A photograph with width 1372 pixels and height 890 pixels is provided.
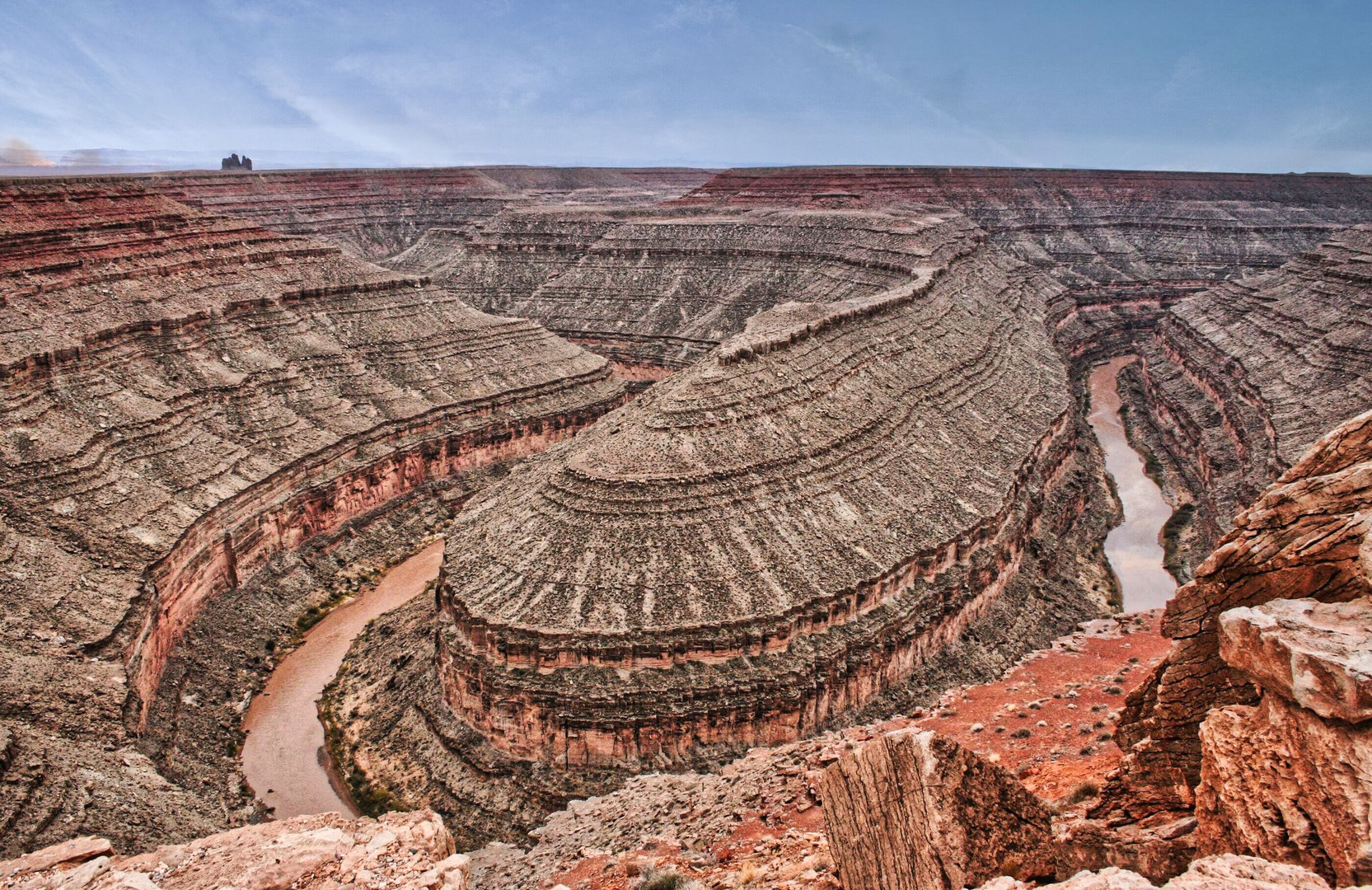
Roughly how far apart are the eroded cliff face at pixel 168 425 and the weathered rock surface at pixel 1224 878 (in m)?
21.0

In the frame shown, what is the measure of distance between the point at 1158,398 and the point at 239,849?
72820mm

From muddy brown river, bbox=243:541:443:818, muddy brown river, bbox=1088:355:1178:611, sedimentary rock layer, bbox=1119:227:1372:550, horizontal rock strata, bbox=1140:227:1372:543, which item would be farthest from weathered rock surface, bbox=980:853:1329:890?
sedimentary rock layer, bbox=1119:227:1372:550

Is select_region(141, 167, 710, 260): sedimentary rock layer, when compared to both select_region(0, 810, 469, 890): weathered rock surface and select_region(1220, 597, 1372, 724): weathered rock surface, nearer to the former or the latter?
select_region(0, 810, 469, 890): weathered rock surface

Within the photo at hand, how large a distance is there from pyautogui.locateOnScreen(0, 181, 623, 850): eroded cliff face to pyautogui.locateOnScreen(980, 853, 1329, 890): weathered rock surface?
2097 centimetres

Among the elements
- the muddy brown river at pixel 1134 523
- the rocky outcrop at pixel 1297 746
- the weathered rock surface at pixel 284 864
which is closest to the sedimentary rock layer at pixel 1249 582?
the rocky outcrop at pixel 1297 746

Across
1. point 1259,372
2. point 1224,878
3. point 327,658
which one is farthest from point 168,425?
point 1259,372

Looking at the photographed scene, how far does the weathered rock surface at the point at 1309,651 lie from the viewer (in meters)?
9.49

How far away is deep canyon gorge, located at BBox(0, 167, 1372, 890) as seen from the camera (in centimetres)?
1351

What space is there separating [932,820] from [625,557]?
19.2m

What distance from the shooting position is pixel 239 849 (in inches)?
645

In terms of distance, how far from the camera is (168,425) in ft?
140

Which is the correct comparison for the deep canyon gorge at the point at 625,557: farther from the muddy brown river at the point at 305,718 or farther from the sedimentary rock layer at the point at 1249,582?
the muddy brown river at the point at 305,718

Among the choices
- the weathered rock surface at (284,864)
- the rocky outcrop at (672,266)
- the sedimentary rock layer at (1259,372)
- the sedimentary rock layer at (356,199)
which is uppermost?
the sedimentary rock layer at (356,199)

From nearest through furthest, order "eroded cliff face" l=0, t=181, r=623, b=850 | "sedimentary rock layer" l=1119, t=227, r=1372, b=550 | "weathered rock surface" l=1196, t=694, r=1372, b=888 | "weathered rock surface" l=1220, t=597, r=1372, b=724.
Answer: "weathered rock surface" l=1196, t=694, r=1372, b=888 < "weathered rock surface" l=1220, t=597, r=1372, b=724 < "eroded cliff face" l=0, t=181, r=623, b=850 < "sedimentary rock layer" l=1119, t=227, r=1372, b=550
